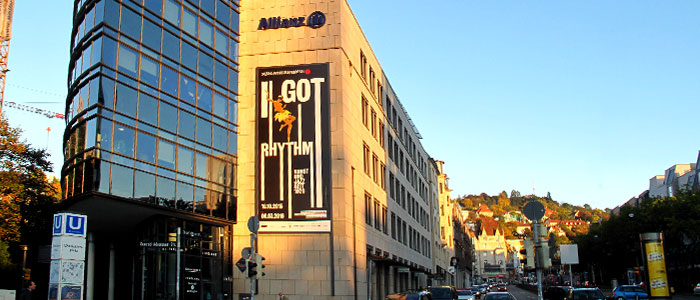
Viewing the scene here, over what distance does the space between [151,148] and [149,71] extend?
378 cm

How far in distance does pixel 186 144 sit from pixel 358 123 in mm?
12183

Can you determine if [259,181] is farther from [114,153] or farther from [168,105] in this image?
[114,153]

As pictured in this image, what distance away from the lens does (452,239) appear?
11312 centimetres

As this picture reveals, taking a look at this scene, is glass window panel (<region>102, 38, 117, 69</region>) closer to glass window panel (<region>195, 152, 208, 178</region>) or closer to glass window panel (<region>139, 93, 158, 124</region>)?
glass window panel (<region>139, 93, 158, 124</region>)

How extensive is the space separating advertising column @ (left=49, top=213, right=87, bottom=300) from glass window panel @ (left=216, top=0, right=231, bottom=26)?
22.8 metres

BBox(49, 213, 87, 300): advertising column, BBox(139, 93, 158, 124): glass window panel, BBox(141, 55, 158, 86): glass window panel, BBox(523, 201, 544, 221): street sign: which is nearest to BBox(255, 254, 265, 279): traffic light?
BBox(49, 213, 87, 300): advertising column

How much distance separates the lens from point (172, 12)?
32.9m

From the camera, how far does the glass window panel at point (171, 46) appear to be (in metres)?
32.2

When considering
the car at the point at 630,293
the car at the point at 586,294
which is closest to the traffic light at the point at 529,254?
the car at the point at 586,294

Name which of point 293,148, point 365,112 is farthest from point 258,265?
point 365,112

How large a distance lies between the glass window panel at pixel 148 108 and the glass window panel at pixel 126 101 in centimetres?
42

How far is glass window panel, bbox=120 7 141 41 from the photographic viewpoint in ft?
97.7

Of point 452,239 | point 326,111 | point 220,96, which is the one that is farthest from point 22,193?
point 452,239

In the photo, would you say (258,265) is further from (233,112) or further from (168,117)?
(233,112)
